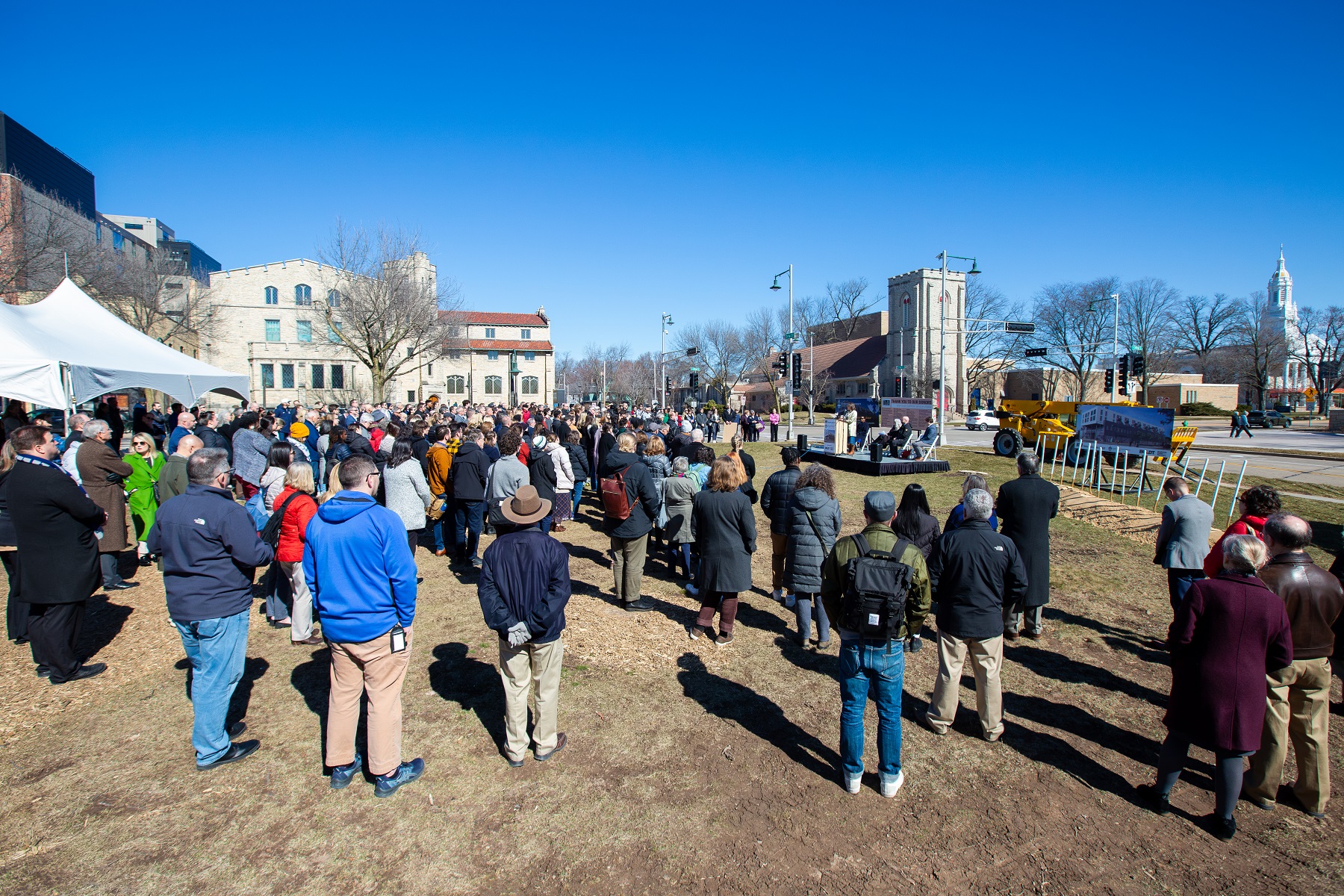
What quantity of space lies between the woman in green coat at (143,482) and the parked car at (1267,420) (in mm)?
60251

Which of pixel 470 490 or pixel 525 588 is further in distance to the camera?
pixel 470 490

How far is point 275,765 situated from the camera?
12.9 feet

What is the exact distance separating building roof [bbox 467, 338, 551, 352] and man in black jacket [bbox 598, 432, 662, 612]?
53.0 meters

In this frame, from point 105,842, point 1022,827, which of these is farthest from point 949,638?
point 105,842

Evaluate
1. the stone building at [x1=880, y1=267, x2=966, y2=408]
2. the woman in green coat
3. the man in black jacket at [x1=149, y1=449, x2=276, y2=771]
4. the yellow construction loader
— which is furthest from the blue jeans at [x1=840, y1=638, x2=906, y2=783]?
the stone building at [x1=880, y1=267, x2=966, y2=408]

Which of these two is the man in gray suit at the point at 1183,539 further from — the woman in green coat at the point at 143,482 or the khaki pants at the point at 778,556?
the woman in green coat at the point at 143,482

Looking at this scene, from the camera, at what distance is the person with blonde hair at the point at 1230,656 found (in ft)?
10.6

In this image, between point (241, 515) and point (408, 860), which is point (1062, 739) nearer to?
point (408, 860)

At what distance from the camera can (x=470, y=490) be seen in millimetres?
8297

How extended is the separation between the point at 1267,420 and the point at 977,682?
58274mm

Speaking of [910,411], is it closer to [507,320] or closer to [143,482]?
[143,482]

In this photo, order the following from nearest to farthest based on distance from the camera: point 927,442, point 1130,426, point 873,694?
point 873,694, point 1130,426, point 927,442

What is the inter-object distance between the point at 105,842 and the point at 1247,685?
5974mm

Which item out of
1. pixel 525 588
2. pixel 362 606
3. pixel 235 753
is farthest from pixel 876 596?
pixel 235 753
